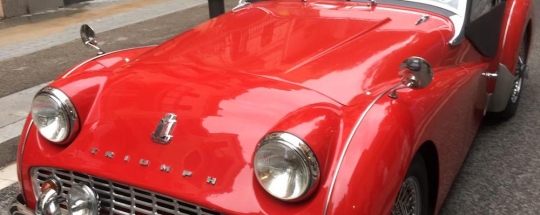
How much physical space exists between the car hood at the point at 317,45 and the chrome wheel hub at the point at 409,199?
0.41m

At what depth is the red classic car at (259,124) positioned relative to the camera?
7.19ft

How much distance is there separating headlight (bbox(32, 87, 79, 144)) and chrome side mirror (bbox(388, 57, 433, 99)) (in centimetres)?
139

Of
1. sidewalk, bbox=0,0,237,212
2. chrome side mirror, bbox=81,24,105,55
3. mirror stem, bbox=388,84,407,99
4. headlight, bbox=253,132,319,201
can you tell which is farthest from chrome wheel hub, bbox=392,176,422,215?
sidewalk, bbox=0,0,237,212

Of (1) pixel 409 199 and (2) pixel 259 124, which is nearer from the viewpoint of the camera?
(2) pixel 259 124

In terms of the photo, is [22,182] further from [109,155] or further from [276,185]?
[276,185]

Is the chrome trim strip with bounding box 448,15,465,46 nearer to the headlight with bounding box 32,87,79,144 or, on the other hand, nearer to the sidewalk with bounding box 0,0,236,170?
the headlight with bounding box 32,87,79,144

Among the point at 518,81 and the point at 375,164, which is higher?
the point at 375,164

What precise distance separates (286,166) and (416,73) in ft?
2.13

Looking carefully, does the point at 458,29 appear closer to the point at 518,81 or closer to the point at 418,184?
the point at 418,184

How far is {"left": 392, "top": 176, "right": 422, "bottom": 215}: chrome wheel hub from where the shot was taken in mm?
2494

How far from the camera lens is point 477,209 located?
3.52m

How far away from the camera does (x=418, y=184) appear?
2.65m

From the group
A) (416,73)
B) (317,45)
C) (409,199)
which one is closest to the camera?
(416,73)

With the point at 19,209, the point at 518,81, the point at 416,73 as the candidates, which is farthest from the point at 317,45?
the point at 518,81
